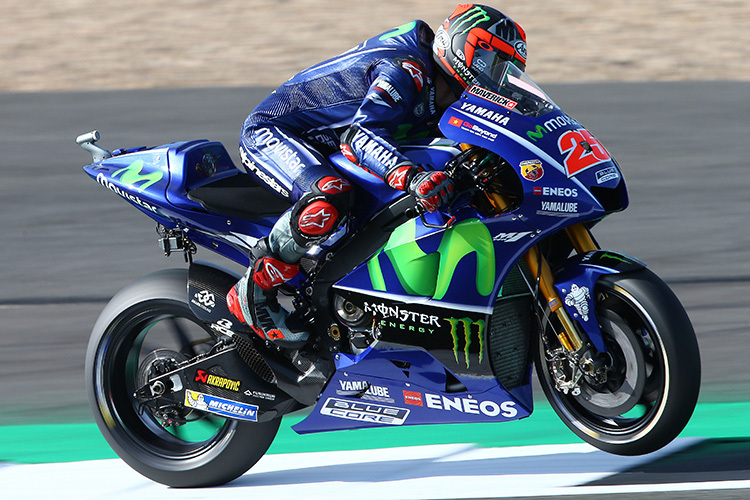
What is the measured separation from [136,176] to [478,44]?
1518 mm

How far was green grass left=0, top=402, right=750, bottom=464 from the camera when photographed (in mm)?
4852

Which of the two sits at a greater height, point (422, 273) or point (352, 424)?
point (422, 273)

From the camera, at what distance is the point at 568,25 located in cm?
1352

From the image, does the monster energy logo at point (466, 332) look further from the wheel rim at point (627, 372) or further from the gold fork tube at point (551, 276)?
the wheel rim at point (627, 372)

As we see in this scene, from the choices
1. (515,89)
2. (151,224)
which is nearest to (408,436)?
(515,89)

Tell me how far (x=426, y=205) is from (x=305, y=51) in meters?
9.19

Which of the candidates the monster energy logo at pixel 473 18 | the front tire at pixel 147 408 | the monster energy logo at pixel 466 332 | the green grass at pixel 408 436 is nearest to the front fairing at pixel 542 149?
the monster energy logo at pixel 473 18

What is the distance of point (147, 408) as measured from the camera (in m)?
4.69

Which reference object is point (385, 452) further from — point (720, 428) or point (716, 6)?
point (716, 6)

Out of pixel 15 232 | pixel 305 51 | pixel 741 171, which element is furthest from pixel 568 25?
pixel 15 232

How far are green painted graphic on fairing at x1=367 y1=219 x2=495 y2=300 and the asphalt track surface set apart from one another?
1.03 meters

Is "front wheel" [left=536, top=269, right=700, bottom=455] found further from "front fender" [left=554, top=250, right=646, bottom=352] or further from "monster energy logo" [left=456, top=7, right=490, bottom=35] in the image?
"monster energy logo" [left=456, top=7, right=490, bottom=35]

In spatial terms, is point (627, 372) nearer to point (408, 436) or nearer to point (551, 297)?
point (551, 297)

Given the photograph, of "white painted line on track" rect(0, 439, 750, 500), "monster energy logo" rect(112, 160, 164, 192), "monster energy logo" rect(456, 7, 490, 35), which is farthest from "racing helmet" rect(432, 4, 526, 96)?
"white painted line on track" rect(0, 439, 750, 500)
